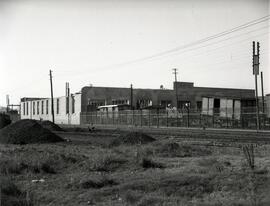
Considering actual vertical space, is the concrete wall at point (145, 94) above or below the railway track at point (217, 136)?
above

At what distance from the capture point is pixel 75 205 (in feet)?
29.0

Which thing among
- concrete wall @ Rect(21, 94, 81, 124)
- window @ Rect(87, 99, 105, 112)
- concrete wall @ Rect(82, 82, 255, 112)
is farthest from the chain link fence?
concrete wall @ Rect(21, 94, 81, 124)

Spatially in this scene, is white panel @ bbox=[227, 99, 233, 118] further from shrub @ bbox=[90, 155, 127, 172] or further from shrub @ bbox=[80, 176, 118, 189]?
shrub @ bbox=[80, 176, 118, 189]

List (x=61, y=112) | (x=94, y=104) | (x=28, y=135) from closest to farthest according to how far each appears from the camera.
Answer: (x=28, y=135) → (x=94, y=104) → (x=61, y=112)

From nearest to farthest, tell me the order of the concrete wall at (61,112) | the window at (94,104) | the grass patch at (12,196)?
the grass patch at (12,196)
the window at (94,104)
the concrete wall at (61,112)

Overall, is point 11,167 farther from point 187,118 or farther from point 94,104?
point 94,104

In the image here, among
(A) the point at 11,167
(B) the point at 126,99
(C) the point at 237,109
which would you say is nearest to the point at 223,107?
(C) the point at 237,109

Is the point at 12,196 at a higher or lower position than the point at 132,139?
lower

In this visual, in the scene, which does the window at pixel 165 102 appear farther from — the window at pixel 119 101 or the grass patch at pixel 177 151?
the grass patch at pixel 177 151

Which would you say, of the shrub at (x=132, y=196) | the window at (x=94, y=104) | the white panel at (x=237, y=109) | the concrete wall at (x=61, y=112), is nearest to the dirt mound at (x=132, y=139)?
the shrub at (x=132, y=196)

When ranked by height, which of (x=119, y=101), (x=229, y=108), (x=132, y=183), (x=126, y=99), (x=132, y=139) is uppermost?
(x=126, y=99)

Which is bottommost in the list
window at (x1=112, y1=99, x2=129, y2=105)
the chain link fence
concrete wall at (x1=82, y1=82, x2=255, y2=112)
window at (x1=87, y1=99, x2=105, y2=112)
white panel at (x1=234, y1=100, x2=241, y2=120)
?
the chain link fence

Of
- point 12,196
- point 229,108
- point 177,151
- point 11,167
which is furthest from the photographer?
point 229,108

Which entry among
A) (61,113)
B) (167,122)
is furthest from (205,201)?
(61,113)
